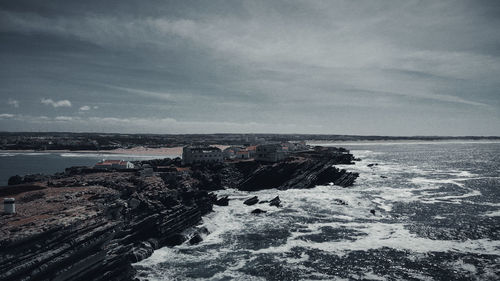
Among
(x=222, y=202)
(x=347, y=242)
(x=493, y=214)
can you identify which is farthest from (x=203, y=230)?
(x=493, y=214)

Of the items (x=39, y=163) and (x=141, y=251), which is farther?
(x=39, y=163)

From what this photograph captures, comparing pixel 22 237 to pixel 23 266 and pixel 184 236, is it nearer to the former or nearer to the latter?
pixel 23 266

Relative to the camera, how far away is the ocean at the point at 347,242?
31.4 meters

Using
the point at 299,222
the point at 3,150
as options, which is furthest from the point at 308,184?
the point at 3,150

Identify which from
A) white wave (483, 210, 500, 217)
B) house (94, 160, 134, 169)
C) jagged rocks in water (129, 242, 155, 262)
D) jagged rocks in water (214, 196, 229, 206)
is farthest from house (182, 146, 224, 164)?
white wave (483, 210, 500, 217)

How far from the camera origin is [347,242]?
39938 mm

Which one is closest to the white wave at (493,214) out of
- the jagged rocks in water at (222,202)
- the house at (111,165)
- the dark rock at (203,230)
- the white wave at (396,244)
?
the white wave at (396,244)

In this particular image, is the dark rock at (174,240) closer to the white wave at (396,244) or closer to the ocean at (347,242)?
the ocean at (347,242)

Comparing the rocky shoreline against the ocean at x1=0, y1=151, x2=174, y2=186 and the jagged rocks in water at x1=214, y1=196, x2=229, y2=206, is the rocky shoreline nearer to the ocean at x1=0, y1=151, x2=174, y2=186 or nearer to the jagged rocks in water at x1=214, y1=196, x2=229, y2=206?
the jagged rocks in water at x1=214, y1=196, x2=229, y2=206

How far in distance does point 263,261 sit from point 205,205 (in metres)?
20.9

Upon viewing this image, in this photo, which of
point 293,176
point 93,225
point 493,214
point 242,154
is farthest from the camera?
point 242,154

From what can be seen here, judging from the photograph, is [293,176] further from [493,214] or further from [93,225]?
[93,225]

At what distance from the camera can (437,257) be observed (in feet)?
113

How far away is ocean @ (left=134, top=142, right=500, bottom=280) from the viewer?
31406mm
